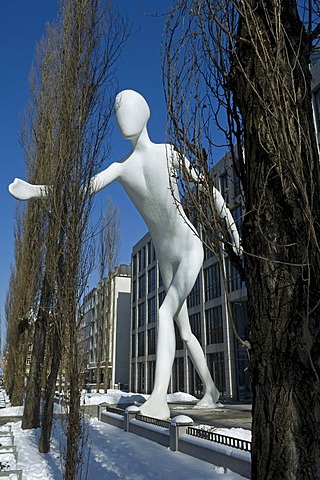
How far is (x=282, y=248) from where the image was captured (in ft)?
7.55

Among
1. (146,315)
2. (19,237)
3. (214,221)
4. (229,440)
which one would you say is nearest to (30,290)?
(19,237)

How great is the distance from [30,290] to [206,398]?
746 centimetres

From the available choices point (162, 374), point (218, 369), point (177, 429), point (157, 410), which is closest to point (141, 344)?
point (218, 369)

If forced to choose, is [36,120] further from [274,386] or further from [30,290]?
[274,386]

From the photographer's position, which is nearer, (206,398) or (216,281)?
(206,398)

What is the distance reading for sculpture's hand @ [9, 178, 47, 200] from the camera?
6.63 meters

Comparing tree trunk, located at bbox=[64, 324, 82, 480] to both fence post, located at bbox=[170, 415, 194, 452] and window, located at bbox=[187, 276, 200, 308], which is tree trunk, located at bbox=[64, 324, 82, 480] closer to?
fence post, located at bbox=[170, 415, 194, 452]

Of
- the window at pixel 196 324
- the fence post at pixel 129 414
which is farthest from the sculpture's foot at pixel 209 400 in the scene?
the window at pixel 196 324

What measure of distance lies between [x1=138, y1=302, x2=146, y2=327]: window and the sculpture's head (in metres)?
29.5

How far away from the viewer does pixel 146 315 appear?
35.7 metres

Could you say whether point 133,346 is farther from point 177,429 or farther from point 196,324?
point 177,429

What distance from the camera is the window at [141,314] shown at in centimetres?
3653

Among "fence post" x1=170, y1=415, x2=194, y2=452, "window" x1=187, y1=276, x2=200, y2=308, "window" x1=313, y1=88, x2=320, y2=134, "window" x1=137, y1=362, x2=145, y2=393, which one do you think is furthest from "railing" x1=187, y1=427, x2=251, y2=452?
"window" x1=137, y1=362, x2=145, y2=393

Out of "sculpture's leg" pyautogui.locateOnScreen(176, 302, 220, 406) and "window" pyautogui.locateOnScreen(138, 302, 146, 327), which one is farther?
"window" pyautogui.locateOnScreen(138, 302, 146, 327)
